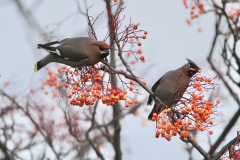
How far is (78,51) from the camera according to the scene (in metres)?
4.72

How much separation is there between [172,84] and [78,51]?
1.30 meters

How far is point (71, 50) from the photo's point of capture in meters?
4.76

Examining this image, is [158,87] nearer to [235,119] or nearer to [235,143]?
[235,143]

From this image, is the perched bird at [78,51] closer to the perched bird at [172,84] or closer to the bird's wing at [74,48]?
the bird's wing at [74,48]

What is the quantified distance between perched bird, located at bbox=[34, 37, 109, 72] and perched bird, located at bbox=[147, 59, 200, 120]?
0.89m

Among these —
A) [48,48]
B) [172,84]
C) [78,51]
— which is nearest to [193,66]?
[172,84]

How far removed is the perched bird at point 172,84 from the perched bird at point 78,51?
89 centimetres

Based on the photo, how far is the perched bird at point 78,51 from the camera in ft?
15.0

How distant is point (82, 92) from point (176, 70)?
1.62m

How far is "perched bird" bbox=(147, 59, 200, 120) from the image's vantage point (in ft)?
16.1

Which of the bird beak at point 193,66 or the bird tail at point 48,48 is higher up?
the bird tail at point 48,48

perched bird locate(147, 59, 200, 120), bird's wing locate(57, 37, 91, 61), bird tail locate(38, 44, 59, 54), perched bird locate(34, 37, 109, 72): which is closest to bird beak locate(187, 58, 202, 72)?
perched bird locate(147, 59, 200, 120)

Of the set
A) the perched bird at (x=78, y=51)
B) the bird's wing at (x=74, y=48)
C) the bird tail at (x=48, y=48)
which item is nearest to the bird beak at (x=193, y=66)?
the perched bird at (x=78, y=51)

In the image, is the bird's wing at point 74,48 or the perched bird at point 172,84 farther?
the perched bird at point 172,84
